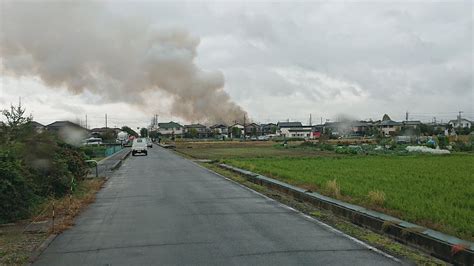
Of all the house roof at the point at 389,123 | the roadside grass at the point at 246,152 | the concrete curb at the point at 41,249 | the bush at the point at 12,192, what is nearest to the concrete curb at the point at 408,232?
the concrete curb at the point at 41,249

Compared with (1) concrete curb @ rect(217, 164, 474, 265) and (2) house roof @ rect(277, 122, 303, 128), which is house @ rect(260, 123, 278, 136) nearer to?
(2) house roof @ rect(277, 122, 303, 128)

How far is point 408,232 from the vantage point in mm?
7660

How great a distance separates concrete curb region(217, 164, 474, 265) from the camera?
6.42 meters

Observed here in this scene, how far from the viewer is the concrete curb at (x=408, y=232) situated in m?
6.42

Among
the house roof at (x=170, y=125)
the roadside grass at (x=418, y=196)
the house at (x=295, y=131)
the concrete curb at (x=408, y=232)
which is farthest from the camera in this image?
the house roof at (x=170, y=125)

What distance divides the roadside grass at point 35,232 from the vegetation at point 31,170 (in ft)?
1.02

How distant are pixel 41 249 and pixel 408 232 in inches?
227

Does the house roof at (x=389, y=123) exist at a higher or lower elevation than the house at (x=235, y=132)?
higher

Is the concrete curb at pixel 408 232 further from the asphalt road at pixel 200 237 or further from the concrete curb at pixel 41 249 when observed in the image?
the concrete curb at pixel 41 249

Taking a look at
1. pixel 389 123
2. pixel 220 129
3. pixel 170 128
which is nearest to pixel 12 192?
pixel 389 123

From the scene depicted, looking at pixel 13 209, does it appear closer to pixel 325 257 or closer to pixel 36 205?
pixel 36 205

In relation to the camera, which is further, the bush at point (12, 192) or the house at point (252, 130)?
the house at point (252, 130)

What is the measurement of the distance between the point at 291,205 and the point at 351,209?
8.30ft

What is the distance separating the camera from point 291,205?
40.8ft
